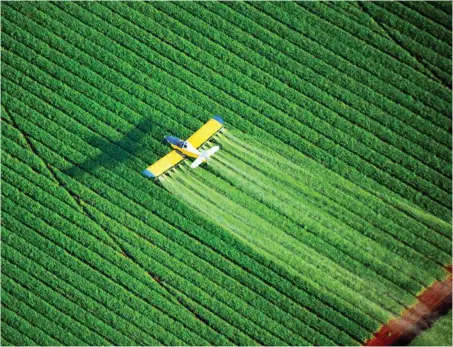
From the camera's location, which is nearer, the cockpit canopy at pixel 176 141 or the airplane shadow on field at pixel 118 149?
the cockpit canopy at pixel 176 141

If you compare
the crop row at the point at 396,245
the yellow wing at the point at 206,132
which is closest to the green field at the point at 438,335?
the crop row at the point at 396,245

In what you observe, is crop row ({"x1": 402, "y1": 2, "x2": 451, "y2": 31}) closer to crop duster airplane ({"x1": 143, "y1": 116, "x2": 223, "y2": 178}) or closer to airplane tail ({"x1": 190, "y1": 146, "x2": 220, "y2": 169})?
crop duster airplane ({"x1": 143, "y1": 116, "x2": 223, "y2": 178})

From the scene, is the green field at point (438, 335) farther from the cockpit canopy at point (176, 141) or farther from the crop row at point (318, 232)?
the cockpit canopy at point (176, 141)

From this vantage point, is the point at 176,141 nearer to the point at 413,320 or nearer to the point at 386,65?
the point at 386,65

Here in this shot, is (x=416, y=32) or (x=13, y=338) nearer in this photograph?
(x=13, y=338)

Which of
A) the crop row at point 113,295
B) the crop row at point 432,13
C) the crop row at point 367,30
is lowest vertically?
the crop row at point 113,295

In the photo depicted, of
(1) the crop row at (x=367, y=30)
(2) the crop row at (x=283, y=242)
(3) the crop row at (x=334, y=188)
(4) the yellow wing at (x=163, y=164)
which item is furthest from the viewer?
(1) the crop row at (x=367, y=30)

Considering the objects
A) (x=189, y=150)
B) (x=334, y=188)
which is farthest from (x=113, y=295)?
(x=334, y=188)
